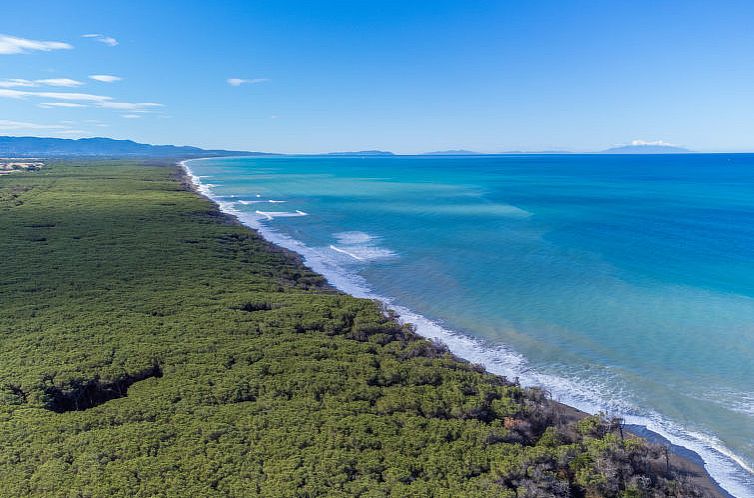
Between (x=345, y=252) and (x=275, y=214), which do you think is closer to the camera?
(x=345, y=252)

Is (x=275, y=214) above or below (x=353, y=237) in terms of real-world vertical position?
above

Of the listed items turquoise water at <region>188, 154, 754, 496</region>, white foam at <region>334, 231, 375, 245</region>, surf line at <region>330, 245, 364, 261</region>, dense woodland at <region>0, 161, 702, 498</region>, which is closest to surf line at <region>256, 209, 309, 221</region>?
turquoise water at <region>188, 154, 754, 496</region>

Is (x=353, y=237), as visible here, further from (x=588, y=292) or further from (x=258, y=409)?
(x=258, y=409)

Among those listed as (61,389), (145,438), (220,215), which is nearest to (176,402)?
(145,438)

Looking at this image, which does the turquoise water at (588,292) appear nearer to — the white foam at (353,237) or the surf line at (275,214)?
the white foam at (353,237)

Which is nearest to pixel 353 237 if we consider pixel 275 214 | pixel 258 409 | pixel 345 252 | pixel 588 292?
pixel 345 252

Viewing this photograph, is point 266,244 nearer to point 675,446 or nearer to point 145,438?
point 145,438

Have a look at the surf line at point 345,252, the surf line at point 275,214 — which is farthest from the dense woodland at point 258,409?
the surf line at point 275,214

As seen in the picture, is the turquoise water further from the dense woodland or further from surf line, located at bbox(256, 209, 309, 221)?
the dense woodland
